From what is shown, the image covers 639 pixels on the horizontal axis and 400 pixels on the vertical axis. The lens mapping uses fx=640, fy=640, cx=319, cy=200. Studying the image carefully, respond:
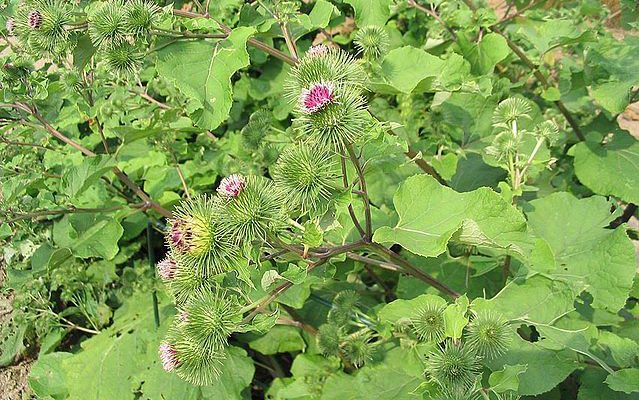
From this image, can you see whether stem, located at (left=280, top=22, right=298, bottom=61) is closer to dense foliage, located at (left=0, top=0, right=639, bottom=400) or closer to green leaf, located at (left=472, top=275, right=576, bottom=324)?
dense foliage, located at (left=0, top=0, right=639, bottom=400)

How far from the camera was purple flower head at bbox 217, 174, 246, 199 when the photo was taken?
3.93 ft

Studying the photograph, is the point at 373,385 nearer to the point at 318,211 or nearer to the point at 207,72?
the point at 318,211

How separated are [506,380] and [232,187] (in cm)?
66

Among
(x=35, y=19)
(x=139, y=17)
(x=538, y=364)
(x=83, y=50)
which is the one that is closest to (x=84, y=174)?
(x=83, y=50)

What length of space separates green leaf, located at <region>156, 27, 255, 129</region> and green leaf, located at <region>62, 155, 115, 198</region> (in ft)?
1.71

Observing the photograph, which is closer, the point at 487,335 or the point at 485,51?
the point at 487,335

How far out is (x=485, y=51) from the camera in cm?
233

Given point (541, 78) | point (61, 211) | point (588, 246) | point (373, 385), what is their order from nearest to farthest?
point (373, 385) < point (588, 246) < point (61, 211) < point (541, 78)

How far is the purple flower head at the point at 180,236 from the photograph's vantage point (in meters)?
1.16

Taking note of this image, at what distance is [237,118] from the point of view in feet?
9.36

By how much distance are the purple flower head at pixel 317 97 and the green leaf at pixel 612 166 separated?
150 centimetres

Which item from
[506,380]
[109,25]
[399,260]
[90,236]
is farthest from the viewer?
[90,236]

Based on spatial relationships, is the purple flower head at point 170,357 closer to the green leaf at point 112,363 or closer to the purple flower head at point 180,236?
the purple flower head at point 180,236

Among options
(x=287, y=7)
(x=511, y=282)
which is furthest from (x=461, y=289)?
(x=287, y=7)
